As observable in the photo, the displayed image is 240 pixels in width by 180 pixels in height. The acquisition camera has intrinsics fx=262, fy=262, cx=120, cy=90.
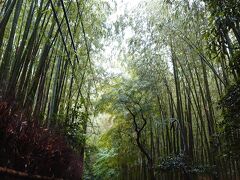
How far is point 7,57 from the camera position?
2648mm

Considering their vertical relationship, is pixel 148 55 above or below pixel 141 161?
above

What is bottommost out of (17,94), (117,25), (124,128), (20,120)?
(20,120)

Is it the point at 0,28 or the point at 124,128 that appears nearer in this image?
the point at 0,28

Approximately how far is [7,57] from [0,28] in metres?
0.40

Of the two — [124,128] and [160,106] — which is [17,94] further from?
[124,128]

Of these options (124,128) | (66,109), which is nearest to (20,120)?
(66,109)

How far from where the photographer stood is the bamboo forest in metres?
2.50

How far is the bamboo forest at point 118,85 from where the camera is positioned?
2.50 m

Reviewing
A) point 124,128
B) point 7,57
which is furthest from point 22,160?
point 124,128

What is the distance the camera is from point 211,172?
17.9 feet

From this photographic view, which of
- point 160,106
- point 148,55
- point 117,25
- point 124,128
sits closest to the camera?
point 117,25

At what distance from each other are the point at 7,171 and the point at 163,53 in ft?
19.1

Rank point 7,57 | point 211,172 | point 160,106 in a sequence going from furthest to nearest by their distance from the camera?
point 160,106 < point 211,172 < point 7,57

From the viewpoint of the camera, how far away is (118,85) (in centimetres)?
780
